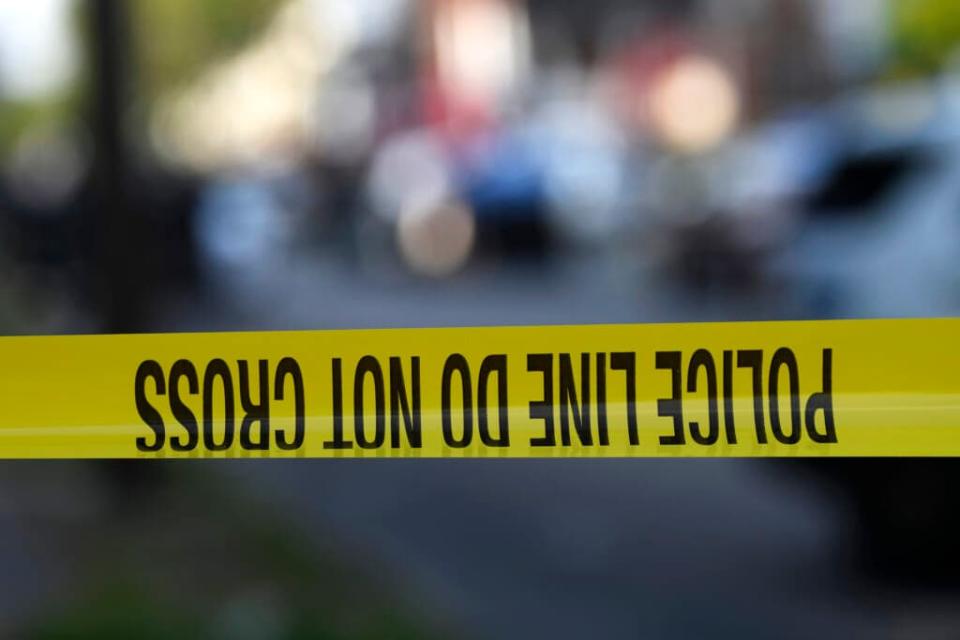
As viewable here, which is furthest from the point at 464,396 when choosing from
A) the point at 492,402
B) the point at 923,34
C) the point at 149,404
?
the point at 923,34

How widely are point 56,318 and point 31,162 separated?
740cm

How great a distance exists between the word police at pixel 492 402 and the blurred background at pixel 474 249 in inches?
84.9

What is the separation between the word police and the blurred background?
7.07ft

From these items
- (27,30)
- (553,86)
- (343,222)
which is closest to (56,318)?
(27,30)

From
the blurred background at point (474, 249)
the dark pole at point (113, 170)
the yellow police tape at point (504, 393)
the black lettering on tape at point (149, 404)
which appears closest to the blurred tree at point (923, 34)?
the blurred background at point (474, 249)

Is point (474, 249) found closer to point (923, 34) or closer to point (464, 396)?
point (923, 34)

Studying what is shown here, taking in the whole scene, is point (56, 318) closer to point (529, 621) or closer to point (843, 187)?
point (843, 187)

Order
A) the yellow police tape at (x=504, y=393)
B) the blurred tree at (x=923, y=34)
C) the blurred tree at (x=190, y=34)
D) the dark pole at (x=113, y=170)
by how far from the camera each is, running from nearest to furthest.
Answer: the yellow police tape at (x=504, y=393), the dark pole at (x=113, y=170), the blurred tree at (x=923, y=34), the blurred tree at (x=190, y=34)

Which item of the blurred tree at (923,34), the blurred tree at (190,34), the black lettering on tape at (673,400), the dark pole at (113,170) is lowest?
the black lettering on tape at (673,400)

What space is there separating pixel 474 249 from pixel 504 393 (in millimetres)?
15820

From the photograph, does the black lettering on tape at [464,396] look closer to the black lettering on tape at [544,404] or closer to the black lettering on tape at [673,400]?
the black lettering on tape at [544,404]

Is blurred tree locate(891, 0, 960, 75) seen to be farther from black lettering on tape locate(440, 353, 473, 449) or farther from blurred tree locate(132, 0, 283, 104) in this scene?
black lettering on tape locate(440, 353, 473, 449)

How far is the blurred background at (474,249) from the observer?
4586 millimetres

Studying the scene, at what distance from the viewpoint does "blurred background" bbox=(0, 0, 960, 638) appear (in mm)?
4586
